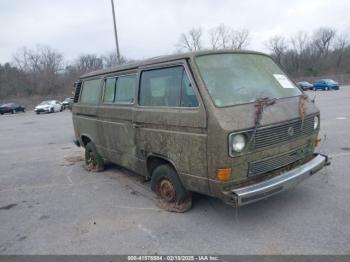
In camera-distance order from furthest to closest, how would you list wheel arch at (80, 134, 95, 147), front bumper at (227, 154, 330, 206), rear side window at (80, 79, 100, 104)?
1. wheel arch at (80, 134, 95, 147)
2. rear side window at (80, 79, 100, 104)
3. front bumper at (227, 154, 330, 206)

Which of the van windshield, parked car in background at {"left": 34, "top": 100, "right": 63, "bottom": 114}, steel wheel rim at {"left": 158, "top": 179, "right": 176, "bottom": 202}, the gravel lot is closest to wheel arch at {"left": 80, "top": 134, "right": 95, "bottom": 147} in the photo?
the gravel lot

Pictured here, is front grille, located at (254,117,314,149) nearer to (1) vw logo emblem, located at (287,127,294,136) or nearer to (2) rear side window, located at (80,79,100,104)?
(1) vw logo emblem, located at (287,127,294,136)

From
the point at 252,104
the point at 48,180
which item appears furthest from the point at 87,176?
the point at 252,104

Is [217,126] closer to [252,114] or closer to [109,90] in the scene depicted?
[252,114]

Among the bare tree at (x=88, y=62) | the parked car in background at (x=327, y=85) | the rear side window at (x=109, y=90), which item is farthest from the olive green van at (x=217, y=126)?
the bare tree at (x=88, y=62)

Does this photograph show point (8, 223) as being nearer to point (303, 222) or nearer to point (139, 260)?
point (139, 260)

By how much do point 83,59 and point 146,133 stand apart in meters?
76.0

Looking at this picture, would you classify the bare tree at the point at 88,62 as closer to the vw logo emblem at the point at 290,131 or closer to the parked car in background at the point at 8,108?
the parked car in background at the point at 8,108

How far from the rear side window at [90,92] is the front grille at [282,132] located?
368cm

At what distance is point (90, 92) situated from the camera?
6512mm

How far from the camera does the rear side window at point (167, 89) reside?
3824 mm

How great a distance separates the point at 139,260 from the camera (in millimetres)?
3266

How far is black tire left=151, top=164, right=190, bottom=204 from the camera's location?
13.5ft

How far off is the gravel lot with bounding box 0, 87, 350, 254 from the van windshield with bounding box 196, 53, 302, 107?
1547mm
